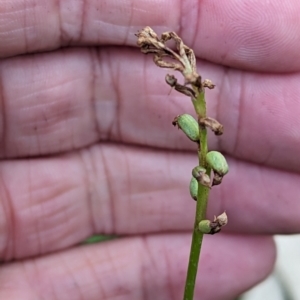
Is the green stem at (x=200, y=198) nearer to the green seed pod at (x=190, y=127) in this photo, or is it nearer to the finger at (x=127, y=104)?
the green seed pod at (x=190, y=127)

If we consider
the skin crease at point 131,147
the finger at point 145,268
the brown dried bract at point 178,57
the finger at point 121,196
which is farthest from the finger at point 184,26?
the finger at point 145,268

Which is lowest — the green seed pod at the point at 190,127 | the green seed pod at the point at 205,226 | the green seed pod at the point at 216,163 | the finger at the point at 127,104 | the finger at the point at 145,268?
the finger at the point at 145,268

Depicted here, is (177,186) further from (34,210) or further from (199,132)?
(199,132)

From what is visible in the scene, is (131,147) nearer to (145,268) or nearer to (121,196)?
(121,196)

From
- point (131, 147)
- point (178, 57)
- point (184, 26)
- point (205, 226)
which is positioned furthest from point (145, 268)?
point (178, 57)

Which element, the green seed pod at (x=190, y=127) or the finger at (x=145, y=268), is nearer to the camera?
the green seed pod at (x=190, y=127)

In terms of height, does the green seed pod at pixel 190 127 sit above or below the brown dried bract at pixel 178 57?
below

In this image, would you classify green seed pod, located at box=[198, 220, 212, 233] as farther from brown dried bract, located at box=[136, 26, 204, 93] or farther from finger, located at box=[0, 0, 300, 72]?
finger, located at box=[0, 0, 300, 72]

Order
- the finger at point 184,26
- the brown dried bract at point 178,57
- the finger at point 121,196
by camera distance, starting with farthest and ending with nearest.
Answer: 1. the finger at point 121,196
2. the finger at point 184,26
3. the brown dried bract at point 178,57
